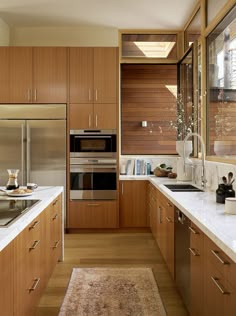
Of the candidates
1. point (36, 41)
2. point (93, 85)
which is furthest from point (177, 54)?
point (36, 41)

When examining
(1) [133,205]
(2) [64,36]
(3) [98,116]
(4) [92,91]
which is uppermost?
(2) [64,36]

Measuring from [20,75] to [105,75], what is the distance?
1.22 metres

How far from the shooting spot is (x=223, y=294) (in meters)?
1.62

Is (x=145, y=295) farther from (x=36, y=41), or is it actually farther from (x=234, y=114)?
(x=36, y=41)

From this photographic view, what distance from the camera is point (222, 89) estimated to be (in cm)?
377

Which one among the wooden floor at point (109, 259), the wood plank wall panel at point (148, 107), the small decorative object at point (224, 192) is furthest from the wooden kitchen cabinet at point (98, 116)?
the small decorative object at point (224, 192)

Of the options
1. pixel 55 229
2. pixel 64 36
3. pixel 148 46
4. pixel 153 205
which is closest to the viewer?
pixel 55 229

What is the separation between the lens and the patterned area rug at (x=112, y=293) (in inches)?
107

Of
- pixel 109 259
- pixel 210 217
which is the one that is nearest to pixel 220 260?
pixel 210 217

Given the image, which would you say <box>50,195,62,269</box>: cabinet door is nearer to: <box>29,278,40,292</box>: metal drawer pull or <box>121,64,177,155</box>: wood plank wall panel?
<box>29,278,40,292</box>: metal drawer pull

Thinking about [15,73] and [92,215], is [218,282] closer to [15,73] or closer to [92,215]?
[92,215]

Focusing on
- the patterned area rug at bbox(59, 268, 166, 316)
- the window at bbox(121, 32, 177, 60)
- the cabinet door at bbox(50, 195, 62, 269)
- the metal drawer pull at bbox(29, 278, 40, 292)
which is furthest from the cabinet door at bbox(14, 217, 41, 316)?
the window at bbox(121, 32, 177, 60)

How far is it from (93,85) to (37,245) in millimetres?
3130

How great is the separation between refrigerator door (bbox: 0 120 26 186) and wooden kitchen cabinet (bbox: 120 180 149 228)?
1.49 metres
